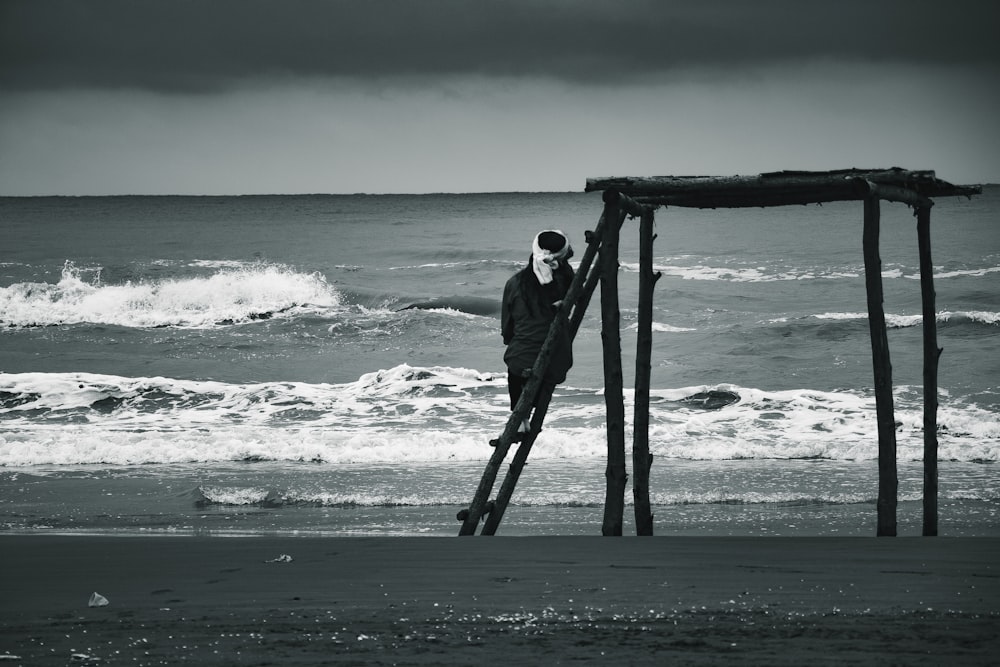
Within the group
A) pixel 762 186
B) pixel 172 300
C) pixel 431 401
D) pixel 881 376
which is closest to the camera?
pixel 762 186

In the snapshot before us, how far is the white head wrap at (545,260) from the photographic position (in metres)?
6.56

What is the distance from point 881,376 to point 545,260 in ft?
7.71

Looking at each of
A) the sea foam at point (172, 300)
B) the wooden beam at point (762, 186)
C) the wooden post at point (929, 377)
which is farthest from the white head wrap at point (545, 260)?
the sea foam at point (172, 300)

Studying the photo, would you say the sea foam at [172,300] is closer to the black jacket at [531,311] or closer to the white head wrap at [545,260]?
the black jacket at [531,311]

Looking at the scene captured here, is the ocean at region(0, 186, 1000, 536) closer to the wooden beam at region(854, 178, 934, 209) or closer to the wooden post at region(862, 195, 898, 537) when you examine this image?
the wooden post at region(862, 195, 898, 537)

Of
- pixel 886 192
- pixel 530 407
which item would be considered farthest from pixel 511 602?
pixel 886 192

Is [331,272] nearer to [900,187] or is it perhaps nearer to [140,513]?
[140,513]

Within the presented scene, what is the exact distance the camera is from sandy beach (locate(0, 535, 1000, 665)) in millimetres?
4004

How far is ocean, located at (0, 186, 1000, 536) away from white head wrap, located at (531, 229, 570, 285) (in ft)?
7.60

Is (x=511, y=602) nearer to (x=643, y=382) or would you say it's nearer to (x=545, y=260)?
(x=545, y=260)

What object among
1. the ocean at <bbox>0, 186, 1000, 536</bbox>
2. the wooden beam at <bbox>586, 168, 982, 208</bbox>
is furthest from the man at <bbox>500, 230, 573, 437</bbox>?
the ocean at <bbox>0, 186, 1000, 536</bbox>

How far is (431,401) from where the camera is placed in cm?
1462

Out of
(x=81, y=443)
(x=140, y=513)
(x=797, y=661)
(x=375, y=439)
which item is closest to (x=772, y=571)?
(x=797, y=661)

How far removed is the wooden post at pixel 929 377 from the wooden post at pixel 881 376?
61 centimetres
